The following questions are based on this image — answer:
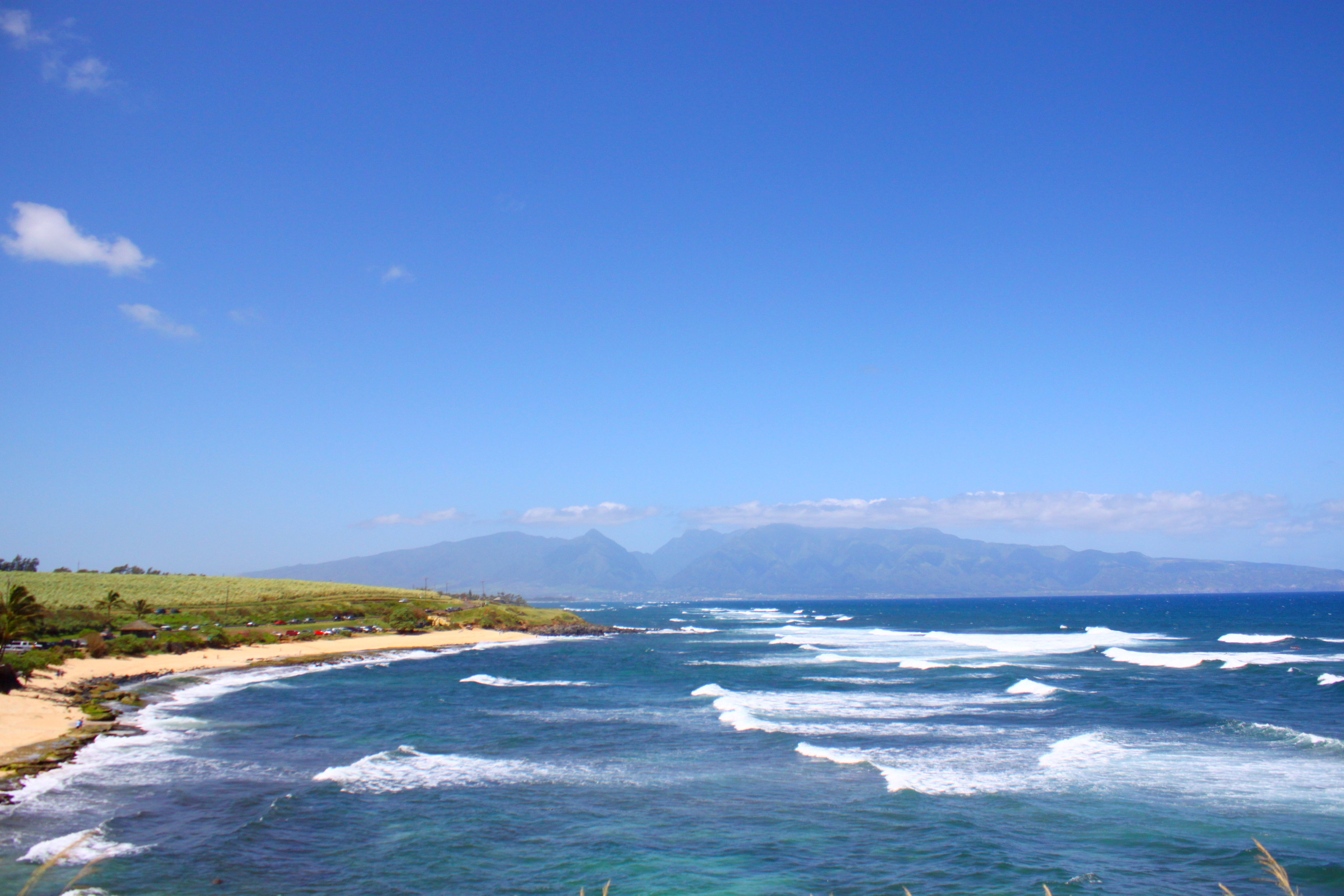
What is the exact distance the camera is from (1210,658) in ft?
206

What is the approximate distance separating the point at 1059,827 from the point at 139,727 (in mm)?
37135

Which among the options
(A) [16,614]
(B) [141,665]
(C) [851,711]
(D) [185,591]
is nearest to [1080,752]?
(C) [851,711]

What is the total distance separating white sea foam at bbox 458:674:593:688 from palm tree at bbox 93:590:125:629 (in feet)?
146

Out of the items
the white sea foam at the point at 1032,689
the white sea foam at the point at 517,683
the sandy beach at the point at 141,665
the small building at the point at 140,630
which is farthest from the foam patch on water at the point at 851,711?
the small building at the point at 140,630

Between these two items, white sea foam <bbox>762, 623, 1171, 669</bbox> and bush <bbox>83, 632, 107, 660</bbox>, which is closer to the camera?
bush <bbox>83, 632, 107, 660</bbox>

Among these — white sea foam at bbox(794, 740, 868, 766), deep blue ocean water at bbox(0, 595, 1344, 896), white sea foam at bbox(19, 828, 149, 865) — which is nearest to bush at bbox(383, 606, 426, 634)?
deep blue ocean water at bbox(0, 595, 1344, 896)

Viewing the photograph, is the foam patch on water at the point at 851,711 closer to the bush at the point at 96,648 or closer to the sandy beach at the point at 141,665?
the sandy beach at the point at 141,665

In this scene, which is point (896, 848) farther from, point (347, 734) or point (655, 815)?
point (347, 734)

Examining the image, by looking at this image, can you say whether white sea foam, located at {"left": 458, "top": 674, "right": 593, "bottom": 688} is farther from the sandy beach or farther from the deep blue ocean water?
the sandy beach

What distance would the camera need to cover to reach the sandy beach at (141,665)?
3244cm

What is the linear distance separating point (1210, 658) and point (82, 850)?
238 feet

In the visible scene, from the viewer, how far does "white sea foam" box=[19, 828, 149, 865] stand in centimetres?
1877

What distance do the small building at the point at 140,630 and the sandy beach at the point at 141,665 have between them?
6239 mm

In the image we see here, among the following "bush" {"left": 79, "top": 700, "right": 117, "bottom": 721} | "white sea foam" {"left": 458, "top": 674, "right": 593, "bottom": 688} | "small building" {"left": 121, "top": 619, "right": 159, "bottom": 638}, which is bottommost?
"white sea foam" {"left": 458, "top": 674, "right": 593, "bottom": 688}
